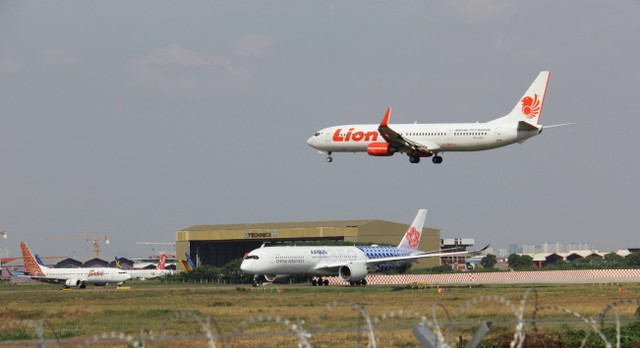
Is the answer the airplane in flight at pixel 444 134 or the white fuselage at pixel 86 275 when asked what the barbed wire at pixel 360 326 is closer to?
the airplane in flight at pixel 444 134

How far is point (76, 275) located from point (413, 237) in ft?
93.7

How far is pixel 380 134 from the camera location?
7125 cm

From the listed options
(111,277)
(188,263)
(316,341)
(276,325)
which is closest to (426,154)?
(111,277)

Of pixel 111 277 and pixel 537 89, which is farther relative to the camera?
pixel 111 277

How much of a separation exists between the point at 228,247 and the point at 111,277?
6325 centimetres

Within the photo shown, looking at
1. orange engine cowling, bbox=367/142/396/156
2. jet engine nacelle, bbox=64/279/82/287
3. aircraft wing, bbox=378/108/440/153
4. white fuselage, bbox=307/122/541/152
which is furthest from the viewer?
jet engine nacelle, bbox=64/279/82/287

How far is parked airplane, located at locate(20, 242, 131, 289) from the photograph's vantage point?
85.9 metres

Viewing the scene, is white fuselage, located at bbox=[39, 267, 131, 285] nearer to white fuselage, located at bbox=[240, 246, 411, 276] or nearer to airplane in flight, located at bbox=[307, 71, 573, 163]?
white fuselage, located at bbox=[240, 246, 411, 276]

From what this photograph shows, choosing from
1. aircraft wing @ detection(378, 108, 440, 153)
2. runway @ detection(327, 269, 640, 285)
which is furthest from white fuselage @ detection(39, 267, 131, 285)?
aircraft wing @ detection(378, 108, 440, 153)

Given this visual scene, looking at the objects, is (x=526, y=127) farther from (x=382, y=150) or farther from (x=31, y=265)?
(x=31, y=265)

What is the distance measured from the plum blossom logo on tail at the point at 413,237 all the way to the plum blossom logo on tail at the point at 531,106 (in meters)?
18.7

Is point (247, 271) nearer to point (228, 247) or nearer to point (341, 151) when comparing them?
point (341, 151)

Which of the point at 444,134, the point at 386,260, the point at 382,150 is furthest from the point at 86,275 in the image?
the point at 444,134

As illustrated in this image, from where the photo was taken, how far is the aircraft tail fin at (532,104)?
71938 mm
